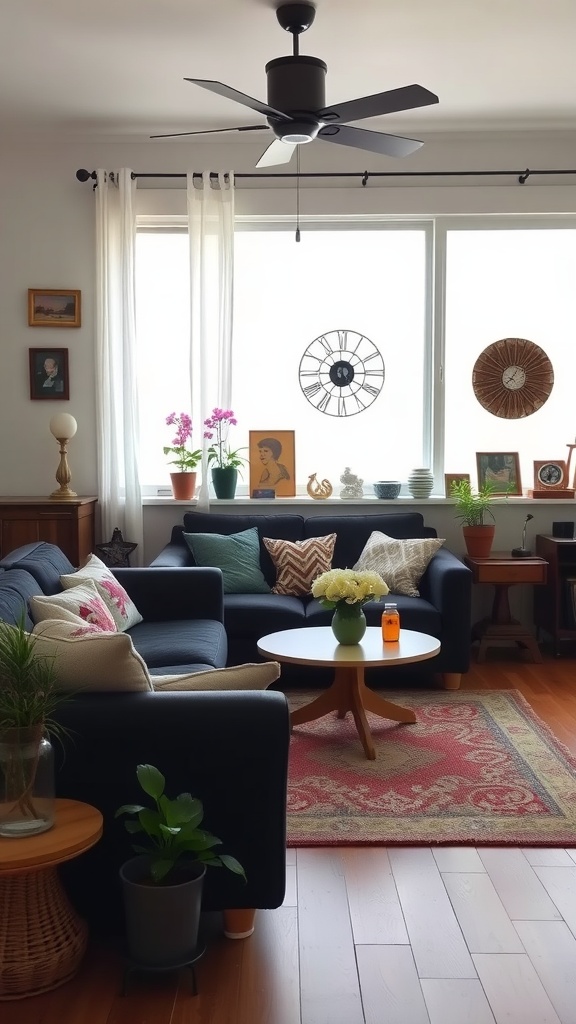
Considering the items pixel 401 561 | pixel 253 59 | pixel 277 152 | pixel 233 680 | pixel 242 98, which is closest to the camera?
pixel 233 680

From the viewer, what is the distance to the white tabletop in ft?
12.2

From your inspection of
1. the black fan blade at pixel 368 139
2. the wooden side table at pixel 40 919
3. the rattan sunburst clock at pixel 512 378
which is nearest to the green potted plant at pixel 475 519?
the rattan sunburst clock at pixel 512 378

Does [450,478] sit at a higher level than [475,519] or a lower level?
higher

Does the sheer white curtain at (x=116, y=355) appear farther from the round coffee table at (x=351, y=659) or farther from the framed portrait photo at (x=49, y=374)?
the round coffee table at (x=351, y=659)

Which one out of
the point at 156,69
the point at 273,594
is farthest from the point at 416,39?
the point at 273,594

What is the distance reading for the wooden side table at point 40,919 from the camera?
2.11 m

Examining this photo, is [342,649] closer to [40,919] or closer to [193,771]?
[193,771]

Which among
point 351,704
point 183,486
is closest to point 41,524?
point 183,486

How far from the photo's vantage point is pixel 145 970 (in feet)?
7.28

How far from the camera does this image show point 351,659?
→ 372 cm

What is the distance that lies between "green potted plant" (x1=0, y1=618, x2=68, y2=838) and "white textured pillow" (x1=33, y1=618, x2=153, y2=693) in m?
0.12

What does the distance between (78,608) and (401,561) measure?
85.9 inches

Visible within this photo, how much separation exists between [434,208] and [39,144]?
232cm

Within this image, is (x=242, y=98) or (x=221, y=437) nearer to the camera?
(x=242, y=98)
